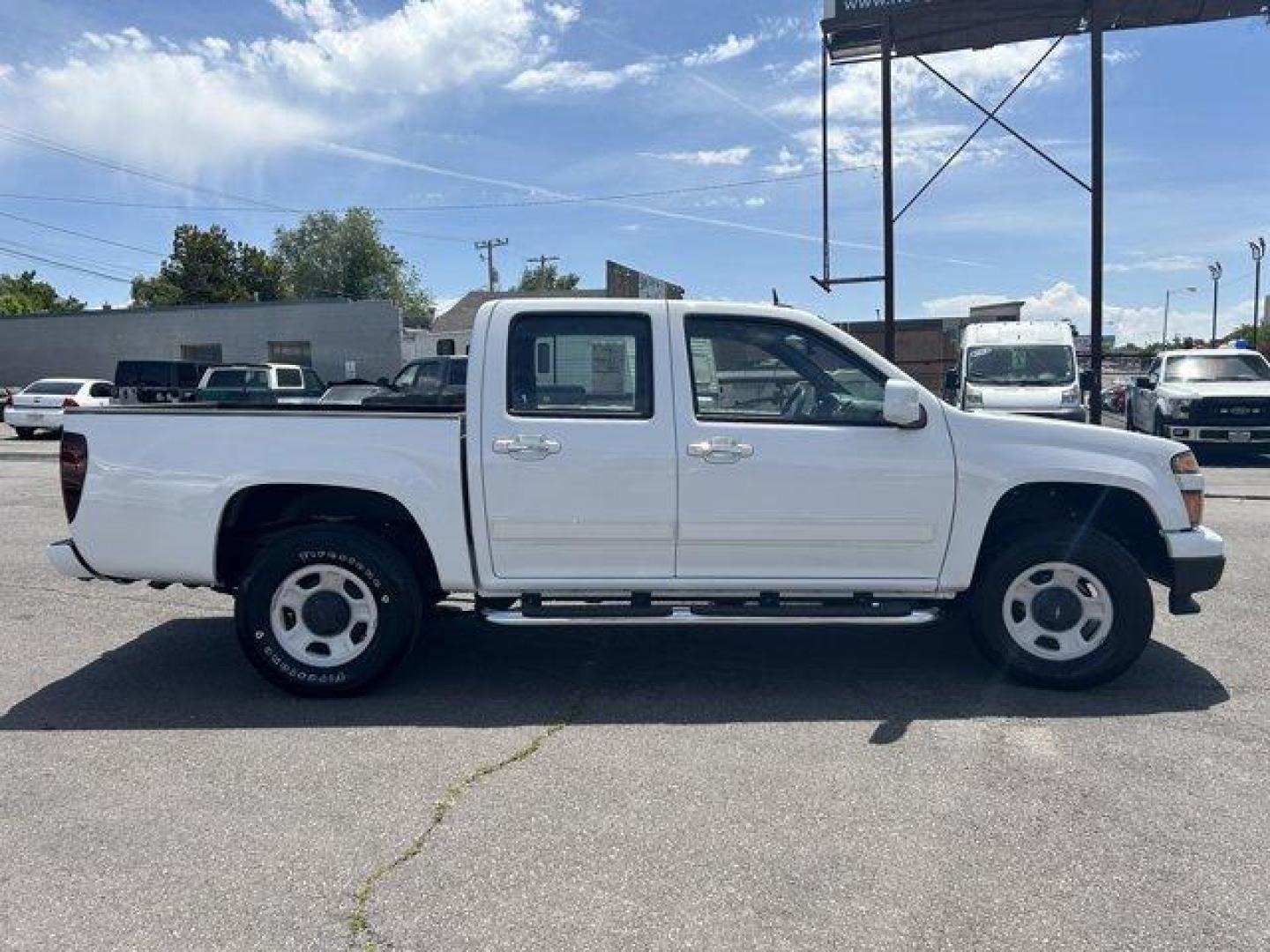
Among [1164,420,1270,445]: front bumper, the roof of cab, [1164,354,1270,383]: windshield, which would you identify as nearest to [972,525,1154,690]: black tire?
[1164,420,1270,445]: front bumper

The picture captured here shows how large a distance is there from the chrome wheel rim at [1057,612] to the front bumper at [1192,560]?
38cm

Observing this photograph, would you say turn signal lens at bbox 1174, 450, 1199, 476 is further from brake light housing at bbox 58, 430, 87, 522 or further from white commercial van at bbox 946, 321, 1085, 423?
white commercial van at bbox 946, 321, 1085, 423

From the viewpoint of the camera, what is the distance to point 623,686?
16.4ft

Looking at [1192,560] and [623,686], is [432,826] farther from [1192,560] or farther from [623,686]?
[1192,560]

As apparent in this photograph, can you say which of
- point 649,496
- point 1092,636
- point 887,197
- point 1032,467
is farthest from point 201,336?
point 1092,636

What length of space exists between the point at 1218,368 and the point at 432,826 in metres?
17.7

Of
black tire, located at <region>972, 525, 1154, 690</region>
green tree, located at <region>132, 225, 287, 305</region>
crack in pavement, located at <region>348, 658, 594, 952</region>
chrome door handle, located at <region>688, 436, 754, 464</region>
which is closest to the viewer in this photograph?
crack in pavement, located at <region>348, 658, 594, 952</region>

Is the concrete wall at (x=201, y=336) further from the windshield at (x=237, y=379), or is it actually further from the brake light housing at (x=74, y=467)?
the brake light housing at (x=74, y=467)

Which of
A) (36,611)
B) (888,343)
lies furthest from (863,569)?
(888,343)

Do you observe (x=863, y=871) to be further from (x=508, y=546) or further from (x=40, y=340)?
(x=40, y=340)

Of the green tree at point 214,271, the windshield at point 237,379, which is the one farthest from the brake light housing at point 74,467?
the green tree at point 214,271

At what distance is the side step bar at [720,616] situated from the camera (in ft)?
15.4

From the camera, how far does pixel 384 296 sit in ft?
218

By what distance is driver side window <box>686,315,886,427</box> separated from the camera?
4.72 metres
